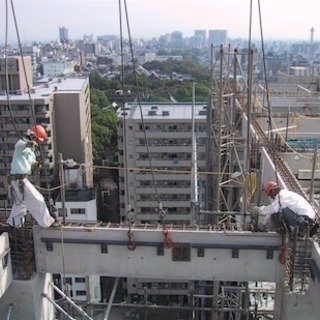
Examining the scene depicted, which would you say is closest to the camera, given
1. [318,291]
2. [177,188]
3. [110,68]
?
[318,291]

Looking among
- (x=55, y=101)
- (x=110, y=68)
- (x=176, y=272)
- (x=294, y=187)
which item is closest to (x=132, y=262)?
(x=176, y=272)

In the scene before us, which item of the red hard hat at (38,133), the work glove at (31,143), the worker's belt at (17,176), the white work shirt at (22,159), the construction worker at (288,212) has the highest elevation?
the red hard hat at (38,133)

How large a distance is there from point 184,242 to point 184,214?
43.6 ft

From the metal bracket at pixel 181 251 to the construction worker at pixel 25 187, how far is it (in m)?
1.59

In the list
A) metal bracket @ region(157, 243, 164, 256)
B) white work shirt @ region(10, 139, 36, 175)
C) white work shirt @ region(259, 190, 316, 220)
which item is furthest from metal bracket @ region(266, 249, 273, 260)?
white work shirt @ region(10, 139, 36, 175)

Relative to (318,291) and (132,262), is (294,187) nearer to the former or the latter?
(318,291)

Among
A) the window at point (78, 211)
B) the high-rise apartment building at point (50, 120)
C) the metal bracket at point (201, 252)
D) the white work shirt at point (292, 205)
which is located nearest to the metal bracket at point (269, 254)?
the white work shirt at point (292, 205)

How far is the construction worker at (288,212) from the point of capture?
4930 millimetres

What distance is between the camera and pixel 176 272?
5.64 metres

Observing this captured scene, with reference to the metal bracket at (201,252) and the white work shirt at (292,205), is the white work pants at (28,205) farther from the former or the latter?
the white work shirt at (292,205)

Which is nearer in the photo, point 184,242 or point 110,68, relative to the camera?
point 184,242

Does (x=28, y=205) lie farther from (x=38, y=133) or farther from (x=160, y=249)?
(x=160, y=249)

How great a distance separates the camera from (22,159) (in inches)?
210

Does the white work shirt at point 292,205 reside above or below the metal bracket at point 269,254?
above
